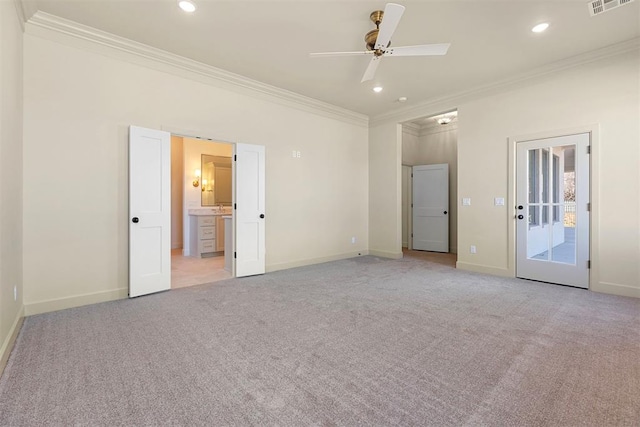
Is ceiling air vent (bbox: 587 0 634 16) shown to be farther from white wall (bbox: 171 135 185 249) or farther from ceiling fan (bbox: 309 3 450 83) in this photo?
white wall (bbox: 171 135 185 249)

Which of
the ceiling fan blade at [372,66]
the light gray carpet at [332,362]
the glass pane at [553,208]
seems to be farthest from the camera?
the glass pane at [553,208]

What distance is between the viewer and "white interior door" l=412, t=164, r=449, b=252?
7.24 m

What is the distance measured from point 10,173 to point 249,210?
8.87ft

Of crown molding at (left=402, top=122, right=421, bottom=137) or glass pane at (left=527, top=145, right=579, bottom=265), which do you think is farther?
crown molding at (left=402, top=122, right=421, bottom=137)

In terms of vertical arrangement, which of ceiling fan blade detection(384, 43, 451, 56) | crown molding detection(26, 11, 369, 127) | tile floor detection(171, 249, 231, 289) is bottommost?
tile floor detection(171, 249, 231, 289)

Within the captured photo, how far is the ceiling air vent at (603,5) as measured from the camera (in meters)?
2.84

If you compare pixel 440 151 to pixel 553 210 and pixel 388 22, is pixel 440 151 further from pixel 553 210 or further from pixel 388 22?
pixel 388 22

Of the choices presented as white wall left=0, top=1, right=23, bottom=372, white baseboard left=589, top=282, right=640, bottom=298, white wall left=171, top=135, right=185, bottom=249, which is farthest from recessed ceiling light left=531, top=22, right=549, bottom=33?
white wall left=171, top=135, right=185, bottom=249

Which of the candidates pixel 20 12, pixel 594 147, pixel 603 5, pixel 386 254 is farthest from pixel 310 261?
pixel 603 5

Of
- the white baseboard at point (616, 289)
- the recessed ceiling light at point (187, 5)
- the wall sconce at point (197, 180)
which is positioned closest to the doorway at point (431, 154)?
the white baseboard at point (616, 289)

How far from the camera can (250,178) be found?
186 inches

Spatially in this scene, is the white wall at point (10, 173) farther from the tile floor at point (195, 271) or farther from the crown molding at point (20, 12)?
the tile floor at point (195, 271)

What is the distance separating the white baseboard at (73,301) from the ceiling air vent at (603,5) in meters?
5.85

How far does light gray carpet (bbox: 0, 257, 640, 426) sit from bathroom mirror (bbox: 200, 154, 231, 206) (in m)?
4.07
